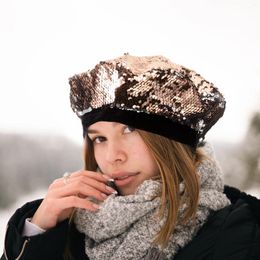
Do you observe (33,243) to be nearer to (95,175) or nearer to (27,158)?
(95,175)

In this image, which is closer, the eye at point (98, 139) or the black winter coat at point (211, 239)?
the black winter coat at point (211, 239)

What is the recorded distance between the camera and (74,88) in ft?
3.50

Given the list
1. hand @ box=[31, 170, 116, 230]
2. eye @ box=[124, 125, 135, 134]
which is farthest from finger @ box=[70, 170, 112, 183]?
eye @ box=[124, 125, 135, 134]

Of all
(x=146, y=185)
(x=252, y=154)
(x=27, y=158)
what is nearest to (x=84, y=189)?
(x=146, y=185)

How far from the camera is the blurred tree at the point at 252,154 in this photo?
1659 millimetres

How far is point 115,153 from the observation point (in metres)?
1.00

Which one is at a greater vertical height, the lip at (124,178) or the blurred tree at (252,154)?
the lip at (124,178)

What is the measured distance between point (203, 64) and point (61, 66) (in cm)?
56

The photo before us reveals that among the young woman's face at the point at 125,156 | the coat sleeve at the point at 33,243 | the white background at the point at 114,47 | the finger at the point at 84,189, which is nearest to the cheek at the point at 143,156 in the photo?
the young woman's face at the point at 125,156

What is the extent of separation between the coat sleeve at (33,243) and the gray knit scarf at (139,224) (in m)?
0.08

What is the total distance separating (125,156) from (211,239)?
0.27 m

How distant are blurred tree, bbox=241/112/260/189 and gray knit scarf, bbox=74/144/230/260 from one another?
682 millimetres

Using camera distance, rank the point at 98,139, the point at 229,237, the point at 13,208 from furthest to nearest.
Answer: the point at 13,208 → the point at 98,139 → the point at 229,237

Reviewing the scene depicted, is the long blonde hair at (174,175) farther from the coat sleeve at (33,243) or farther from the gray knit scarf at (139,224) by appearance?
the coat sleeve at (33,243)
